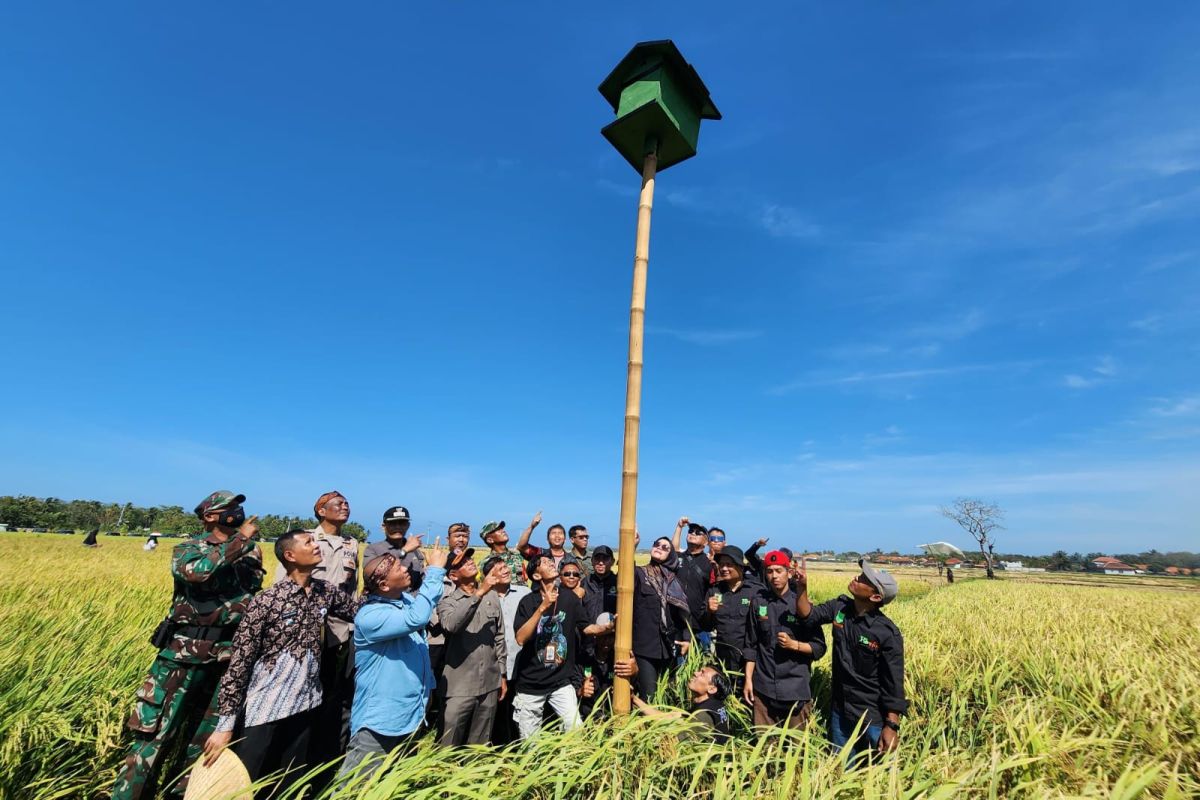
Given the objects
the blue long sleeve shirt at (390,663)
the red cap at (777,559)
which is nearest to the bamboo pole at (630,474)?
the blue long sleeve shirt at (390,663)

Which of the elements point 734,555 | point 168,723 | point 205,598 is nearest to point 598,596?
point 734,555

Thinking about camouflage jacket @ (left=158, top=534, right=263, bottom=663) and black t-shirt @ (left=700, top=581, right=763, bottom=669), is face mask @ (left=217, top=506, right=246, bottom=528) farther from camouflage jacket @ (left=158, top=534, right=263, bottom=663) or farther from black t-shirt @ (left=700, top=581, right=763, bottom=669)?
black t-shirt @ (left=700, top=581, right=763, bottom=669)

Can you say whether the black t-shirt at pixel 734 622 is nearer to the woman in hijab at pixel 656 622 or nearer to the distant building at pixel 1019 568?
the woman in hijab at pixel 656 622

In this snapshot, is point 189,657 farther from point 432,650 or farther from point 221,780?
point 432,650

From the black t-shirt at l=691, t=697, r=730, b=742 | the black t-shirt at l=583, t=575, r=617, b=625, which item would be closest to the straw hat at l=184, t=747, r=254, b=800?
the black t-shirt at l=583, t=575, r=617, b=625

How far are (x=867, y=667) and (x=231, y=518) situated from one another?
19.2 ft

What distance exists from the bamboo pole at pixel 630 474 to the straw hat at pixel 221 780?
2.27 m

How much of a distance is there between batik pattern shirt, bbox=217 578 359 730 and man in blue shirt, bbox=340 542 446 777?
352 millimetres

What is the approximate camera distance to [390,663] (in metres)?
3.64

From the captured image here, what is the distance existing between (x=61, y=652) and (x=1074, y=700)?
9.99 metres

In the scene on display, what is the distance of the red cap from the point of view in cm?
509

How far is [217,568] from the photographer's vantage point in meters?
3.86

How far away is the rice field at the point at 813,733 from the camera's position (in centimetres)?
264

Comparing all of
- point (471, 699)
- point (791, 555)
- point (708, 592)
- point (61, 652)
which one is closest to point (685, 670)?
point (708, 592)
